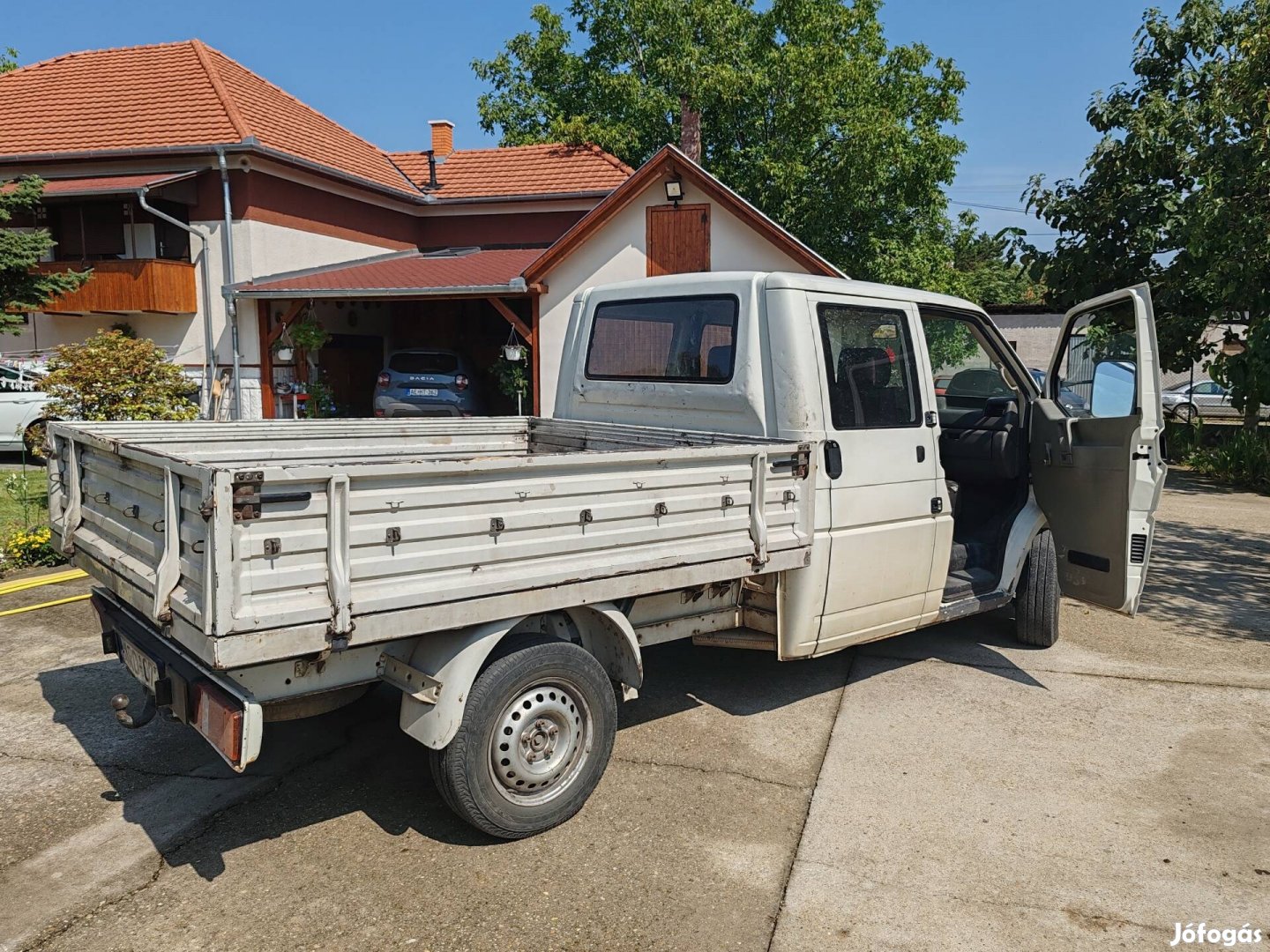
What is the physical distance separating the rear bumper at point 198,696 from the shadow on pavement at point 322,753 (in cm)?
49

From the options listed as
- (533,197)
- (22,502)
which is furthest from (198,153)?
(22,502)

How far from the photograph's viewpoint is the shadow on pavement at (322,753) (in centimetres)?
387

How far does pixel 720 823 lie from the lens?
3910 mm

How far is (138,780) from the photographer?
14.0ft

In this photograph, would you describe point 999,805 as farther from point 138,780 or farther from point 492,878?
point 138,780

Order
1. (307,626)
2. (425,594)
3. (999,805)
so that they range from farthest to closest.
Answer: (999,805) < (425,594) < (307,626)

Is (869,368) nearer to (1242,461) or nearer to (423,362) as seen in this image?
(1242,461)

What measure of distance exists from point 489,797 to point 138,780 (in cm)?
175

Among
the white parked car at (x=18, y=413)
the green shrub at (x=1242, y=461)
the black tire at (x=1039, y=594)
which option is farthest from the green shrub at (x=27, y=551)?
the green shrub at (x=1242, y=461)

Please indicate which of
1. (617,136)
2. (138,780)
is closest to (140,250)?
(617,136)

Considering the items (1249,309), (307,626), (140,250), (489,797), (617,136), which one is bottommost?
(489,797)

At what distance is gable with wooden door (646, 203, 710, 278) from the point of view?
53.5ft

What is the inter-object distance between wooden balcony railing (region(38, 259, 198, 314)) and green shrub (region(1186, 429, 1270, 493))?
700 inches

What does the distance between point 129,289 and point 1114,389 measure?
1750 cm
